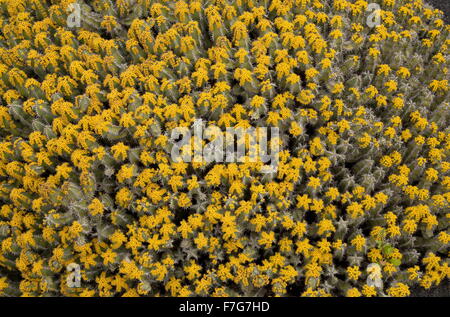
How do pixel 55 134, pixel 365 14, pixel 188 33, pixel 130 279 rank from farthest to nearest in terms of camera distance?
pixel 365 14 → pixel 188 33 → pixel 55 134 → pixel 130 279

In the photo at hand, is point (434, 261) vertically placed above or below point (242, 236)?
below

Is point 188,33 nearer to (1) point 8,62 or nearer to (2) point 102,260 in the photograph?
(1) point 8,62

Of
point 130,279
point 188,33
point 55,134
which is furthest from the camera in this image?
point 188,33

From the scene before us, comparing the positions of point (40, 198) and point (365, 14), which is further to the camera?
point (365, 14)

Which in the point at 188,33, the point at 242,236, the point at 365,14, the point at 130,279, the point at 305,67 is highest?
the point at 365,14

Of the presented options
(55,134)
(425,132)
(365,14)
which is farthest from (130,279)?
(365,14)
